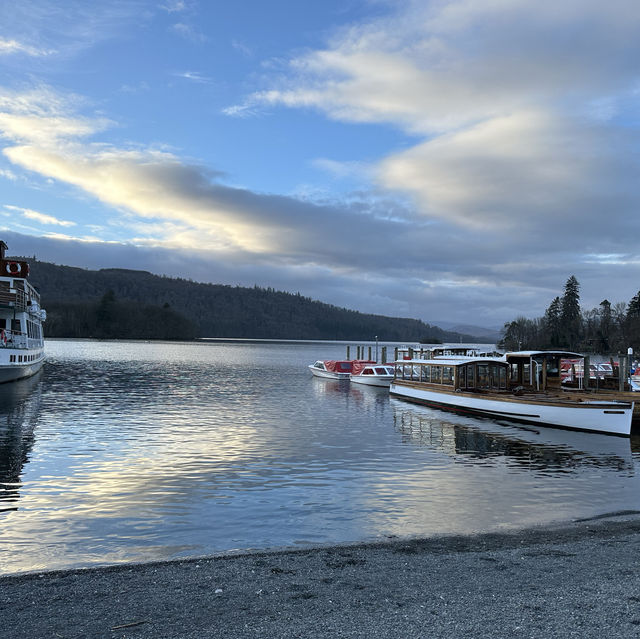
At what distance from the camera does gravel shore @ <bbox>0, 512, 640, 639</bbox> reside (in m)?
8.10

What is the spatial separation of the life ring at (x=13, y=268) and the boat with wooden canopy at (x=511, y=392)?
141 ft

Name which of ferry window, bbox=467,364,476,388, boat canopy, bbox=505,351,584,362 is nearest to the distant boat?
ferry window, bbox=467,364,476,388

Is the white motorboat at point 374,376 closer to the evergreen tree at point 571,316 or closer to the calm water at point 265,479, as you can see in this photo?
the calm water at point 265,479

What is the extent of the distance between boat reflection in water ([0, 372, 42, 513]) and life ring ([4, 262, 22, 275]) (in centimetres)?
1395

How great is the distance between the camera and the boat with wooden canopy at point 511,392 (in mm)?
33625

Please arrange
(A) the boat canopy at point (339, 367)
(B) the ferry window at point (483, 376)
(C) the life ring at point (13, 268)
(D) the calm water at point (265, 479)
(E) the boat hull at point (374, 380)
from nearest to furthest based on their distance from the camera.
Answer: (D) the calm water at point (265, 479) → (B) the ferry window at point (483, 376) → (C) the life ring at point (13, 268) → (E) the boat hull at point (374, 380) → (A) the boat canopy at point (339, 367)

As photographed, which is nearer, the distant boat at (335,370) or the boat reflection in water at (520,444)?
the boat reflection in water at (520,444)

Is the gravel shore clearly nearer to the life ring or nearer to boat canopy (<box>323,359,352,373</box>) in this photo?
the life ring

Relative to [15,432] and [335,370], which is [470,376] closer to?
[15,432]

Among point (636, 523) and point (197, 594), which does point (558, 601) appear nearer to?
point (197, 594)

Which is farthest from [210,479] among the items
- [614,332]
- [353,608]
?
[614,332]

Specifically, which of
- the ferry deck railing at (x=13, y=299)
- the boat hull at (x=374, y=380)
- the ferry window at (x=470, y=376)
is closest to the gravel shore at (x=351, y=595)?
the ferry window at (x=470, y=376)

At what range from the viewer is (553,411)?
35.2m

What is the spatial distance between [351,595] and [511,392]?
3663 cm
